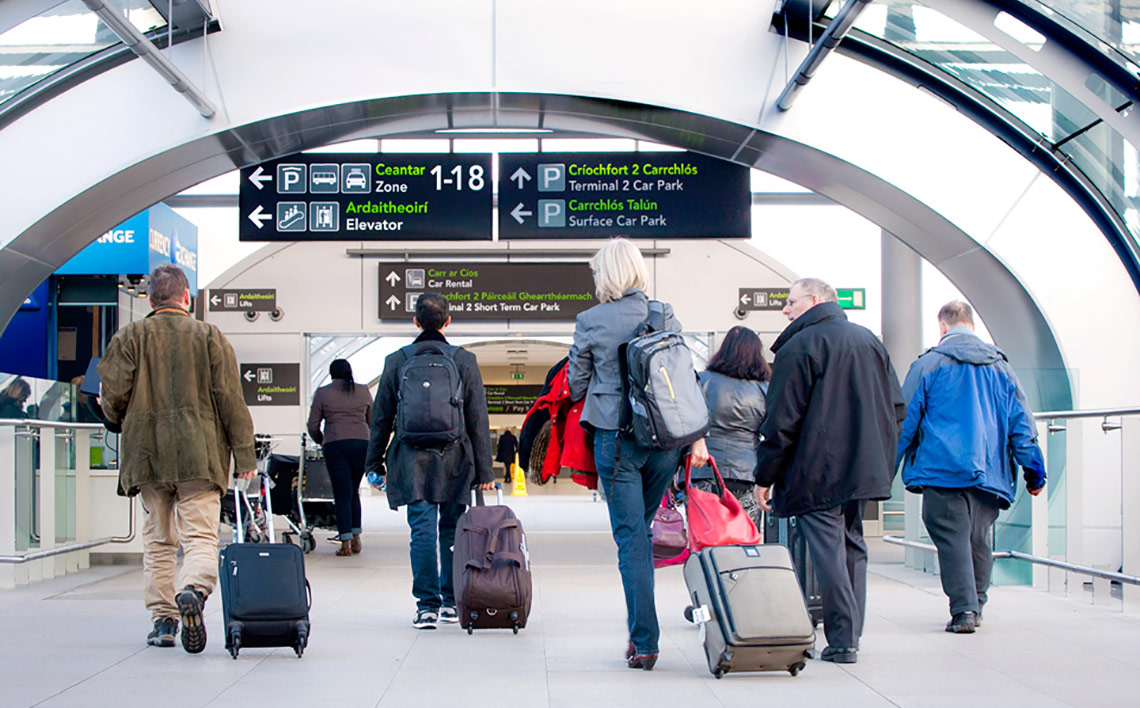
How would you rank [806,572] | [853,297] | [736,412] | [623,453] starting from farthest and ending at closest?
1. [853,297]
2. [736,412]
3. [806,572]
4. [623,453]

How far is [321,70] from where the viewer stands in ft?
27.0

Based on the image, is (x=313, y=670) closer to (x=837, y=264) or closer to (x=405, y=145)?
(x=405, y=145)

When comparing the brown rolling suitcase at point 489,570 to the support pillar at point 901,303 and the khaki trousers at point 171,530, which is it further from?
the support pillar at point 901,303

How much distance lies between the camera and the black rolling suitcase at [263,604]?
4.88m

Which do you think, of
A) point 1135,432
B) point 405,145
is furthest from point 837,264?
point 1135,432

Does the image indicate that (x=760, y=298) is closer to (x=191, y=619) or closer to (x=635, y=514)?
(x=635, y=514)

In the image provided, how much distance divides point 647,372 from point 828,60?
188 inches

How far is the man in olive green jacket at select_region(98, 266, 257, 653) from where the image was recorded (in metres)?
5.13

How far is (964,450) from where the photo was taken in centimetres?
572

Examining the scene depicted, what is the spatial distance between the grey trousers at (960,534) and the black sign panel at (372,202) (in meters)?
4.93

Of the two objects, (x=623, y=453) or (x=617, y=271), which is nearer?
(x=623, y=453)

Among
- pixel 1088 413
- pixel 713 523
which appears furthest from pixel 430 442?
pixel 1088 413

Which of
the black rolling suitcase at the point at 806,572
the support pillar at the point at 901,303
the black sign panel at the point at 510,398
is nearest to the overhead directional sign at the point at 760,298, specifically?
the support pillar at the point at 901,303

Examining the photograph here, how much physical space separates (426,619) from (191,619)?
126 centimetres
